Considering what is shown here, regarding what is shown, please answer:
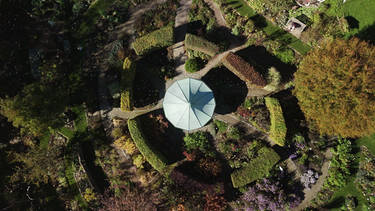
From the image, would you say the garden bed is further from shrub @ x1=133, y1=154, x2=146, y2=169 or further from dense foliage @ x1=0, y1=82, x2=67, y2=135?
shrub @ x1=133, y1=154, x2=146, y2=169

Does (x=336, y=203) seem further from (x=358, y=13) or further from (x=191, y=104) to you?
(x=358, y=13)

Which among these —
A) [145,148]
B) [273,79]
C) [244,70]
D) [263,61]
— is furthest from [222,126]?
[145,148]

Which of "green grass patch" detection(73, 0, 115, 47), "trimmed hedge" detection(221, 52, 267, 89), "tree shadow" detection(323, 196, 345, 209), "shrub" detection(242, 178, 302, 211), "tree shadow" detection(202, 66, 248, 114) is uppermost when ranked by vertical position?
"green grass patch" detection(73, 0, 115, 47)

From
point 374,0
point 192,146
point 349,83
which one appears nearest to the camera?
point 349,83

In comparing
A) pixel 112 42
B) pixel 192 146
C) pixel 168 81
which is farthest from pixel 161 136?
pixel 112 42

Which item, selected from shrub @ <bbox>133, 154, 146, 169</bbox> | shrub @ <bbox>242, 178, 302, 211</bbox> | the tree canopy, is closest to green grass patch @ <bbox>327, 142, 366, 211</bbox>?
shrub @ <bbox>242, 178, 302, 211</bbox>

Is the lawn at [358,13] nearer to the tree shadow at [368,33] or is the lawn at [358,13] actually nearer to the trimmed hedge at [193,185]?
the tree shadow at [368,33]

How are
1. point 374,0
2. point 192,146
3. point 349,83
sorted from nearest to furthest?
point 349,83 < point 374,0 < point 192,146

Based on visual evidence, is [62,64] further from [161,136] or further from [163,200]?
[163,200]

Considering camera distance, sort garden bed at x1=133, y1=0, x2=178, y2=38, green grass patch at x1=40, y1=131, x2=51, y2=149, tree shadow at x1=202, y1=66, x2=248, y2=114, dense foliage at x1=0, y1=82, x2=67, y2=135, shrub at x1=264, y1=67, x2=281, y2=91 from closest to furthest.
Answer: dense foliage at x1=0, y1=82, x2=67, y2=135
shrub at x1=264, y1=67, x2=281, y2=91
tree shadow at x1=202, y1=66, x2=248, y2=114
garden bed at x1=133, y1=0, x2=178, y2=38
green grass patch at x1=40, y1=131, x2=51, y2=149
